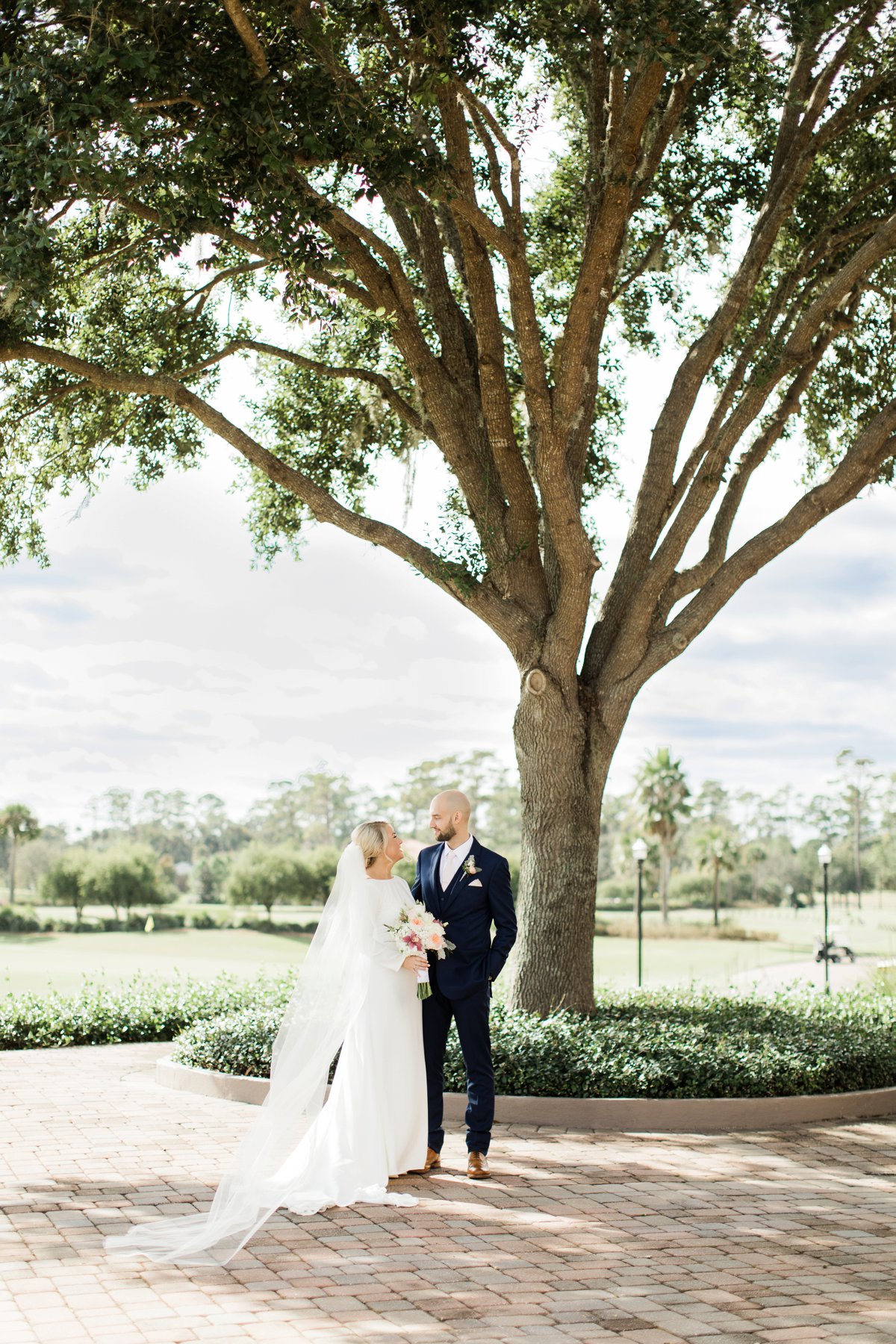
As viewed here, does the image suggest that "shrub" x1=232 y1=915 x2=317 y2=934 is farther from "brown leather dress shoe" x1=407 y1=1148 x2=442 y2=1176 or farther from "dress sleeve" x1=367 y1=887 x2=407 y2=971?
"dress sleeve" x1=367 y1=887 x2=407 y2=971

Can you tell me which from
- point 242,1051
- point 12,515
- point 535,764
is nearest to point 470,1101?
point 242,1051

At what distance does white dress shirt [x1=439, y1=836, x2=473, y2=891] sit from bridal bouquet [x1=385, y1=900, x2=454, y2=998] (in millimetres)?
331

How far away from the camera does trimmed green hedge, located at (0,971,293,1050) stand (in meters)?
11.8

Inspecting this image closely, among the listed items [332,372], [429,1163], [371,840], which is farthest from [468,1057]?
[332,372]

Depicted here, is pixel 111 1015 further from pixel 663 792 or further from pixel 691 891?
pixel 691 891

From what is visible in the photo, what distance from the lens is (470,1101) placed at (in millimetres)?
7020

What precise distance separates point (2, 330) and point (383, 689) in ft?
A: 369

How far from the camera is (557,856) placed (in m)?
10.4

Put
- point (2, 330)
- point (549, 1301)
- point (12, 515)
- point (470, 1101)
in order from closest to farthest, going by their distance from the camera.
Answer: point (549, 1301)
point (470, 1101)
point (2, 330)
point (12, 515)

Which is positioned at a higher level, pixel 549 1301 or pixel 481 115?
pixel 481 115

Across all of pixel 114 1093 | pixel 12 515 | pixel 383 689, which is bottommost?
pixel 114 1093

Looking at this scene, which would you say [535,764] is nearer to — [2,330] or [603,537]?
[603,537]

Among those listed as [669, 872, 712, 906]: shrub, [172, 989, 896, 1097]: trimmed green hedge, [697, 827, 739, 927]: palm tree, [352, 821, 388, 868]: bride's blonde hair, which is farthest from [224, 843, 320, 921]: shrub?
[352, 821, 388, 868]: bride's blonde hair

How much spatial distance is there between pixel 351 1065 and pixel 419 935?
776 mm
